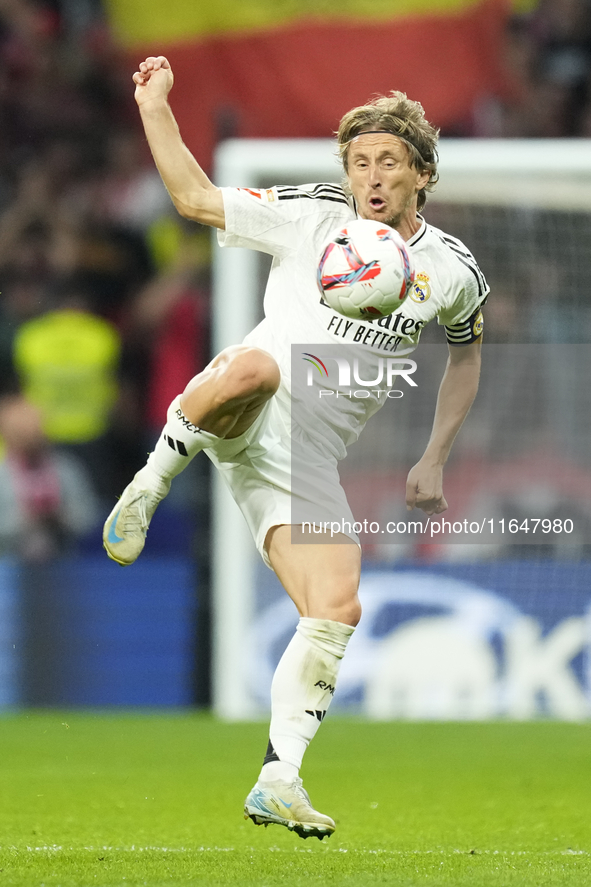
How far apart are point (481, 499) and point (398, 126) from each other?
4.82 m

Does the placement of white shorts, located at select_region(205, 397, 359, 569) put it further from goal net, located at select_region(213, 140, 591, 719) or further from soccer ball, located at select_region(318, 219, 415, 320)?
goal net, located at select_region(213, 140, 591, 719)

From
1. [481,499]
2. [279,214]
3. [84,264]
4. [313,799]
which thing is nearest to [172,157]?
[279,214]

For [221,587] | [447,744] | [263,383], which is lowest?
[447,744]

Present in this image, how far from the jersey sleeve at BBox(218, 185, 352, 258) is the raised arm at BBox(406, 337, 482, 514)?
0.73 metres

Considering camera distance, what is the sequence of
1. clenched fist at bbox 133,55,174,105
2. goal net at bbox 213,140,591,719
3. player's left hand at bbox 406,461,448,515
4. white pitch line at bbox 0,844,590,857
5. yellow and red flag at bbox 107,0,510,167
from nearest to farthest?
clenched fist at bbox 133,55,174,105, white pitch line at bbox 0,844,590,857, player's left hand at bbox 406,461,448,515, goal net at bbox 213,140,591,719, yellow and red flag at bbox 107,0,510,167

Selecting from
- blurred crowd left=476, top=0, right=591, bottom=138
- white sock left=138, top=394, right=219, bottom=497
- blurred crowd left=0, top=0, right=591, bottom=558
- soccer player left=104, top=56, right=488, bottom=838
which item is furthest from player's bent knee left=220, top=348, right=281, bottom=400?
blurred crowd left=476, top=0, right=591, bottom=138

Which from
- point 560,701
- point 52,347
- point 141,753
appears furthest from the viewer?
point 52,347

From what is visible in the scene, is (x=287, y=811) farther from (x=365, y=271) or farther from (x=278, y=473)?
(x=365, y=271)

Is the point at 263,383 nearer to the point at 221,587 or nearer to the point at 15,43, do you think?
the point at 221,587

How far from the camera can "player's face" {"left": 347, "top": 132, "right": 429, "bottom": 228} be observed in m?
4.71

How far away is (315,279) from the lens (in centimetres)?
491

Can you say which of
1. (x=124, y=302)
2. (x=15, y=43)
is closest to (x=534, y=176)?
(x=124, y=302)

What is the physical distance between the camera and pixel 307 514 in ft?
15.7

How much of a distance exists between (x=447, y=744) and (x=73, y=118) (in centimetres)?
637
